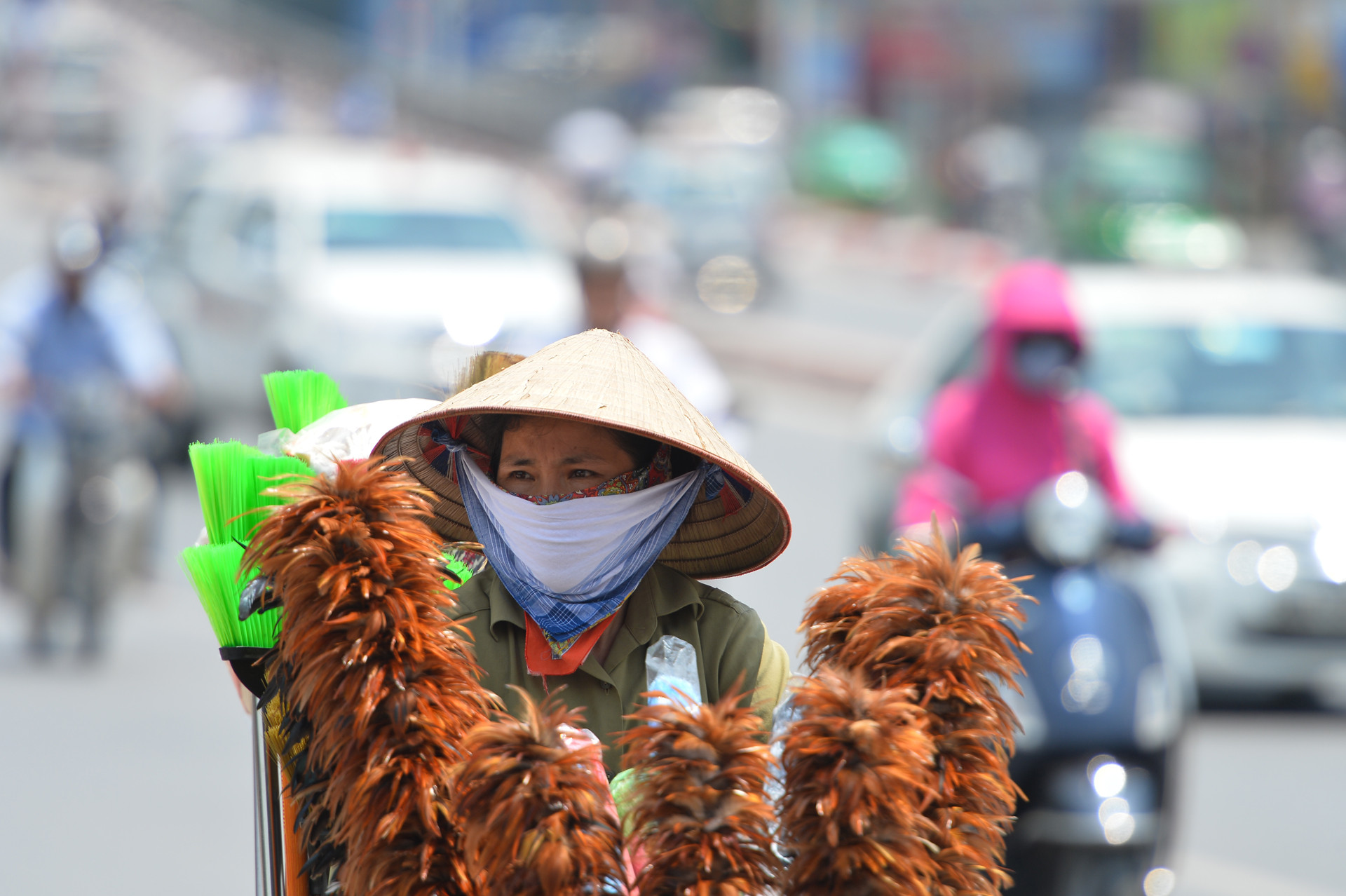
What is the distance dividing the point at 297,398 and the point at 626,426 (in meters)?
0.50

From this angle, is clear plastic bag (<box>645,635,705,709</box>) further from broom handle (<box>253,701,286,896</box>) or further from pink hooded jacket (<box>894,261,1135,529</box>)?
pink hooded jacket (<box>894,261,1135,529</box>)

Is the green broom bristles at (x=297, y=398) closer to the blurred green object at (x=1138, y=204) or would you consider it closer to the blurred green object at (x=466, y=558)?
the blurred green object at (x=466, y=558)

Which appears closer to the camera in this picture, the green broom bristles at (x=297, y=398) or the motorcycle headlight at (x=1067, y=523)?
the green broom bristles at (x=297, y=398)

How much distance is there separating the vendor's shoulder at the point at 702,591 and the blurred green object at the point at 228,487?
502 mm

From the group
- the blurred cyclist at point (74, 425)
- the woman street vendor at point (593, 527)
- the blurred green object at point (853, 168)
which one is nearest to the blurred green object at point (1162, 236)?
the blurred green object at point (853, 168)

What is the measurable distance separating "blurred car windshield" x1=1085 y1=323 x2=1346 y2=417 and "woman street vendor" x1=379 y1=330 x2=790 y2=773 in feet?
18.9

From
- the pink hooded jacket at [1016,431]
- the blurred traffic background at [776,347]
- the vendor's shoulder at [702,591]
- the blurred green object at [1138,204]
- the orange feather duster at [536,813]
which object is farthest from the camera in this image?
the blurred green object at [1138,204]

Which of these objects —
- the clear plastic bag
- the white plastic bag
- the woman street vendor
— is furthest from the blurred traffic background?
the clear plastic bag

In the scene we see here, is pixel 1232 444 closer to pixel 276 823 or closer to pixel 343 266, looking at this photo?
pixel 276 823

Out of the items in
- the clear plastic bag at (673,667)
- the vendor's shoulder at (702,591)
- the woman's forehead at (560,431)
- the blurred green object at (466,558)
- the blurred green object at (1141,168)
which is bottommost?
the clear plastic bag at (673,667)

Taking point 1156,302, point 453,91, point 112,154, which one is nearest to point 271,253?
point 1156,302

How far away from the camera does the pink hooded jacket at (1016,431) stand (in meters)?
5.12

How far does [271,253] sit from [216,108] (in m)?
11.2

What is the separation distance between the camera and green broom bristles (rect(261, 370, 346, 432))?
2168mm
